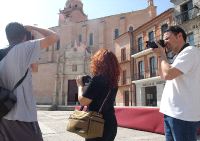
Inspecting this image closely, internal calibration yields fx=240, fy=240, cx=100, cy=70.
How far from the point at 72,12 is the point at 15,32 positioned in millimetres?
51253

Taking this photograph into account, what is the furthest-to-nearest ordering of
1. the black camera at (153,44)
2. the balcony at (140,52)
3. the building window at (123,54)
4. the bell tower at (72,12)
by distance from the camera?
the bell tower at (72,12), the building window at (123,54), the balcony at (140,52), the black camera at (153,44)

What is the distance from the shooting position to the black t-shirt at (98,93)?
254 cm

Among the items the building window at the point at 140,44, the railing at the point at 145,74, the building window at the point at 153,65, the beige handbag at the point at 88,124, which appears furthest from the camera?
the building window at the point at 140,44

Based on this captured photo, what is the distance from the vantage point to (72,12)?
170 ft

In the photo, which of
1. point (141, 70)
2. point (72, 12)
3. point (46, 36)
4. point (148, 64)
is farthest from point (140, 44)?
point (72, 12)

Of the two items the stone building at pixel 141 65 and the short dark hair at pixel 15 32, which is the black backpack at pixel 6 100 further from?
the stone building at pixel 141 65

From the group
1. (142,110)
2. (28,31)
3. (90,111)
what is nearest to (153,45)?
(90,111)

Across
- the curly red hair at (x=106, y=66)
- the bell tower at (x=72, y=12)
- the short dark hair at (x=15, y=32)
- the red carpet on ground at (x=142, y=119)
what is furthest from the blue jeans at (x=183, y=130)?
the bell tower at (x=72, y=12)

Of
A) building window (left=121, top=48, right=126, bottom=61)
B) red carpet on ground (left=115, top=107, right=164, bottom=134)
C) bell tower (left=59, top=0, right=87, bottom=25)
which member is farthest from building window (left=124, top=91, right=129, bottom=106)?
bell tower (left=59, top=0, right=87, bottom=25)

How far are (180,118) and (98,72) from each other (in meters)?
0.96

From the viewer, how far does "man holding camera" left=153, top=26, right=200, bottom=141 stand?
7.70ft

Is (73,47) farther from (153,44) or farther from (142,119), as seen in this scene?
(153,44)

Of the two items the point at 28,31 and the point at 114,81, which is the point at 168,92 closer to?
the point at 114,81

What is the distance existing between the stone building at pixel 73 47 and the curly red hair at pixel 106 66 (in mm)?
33872
